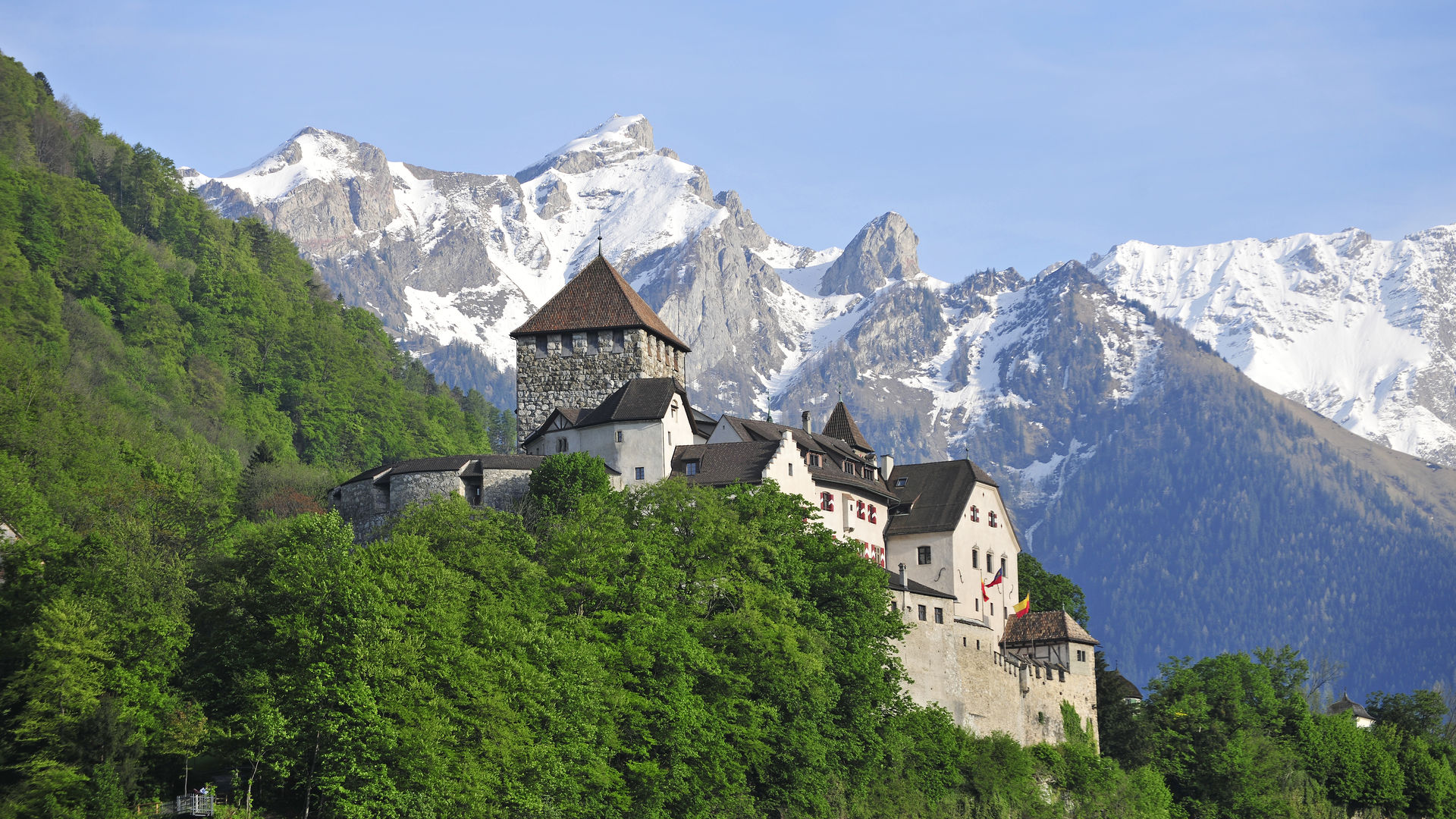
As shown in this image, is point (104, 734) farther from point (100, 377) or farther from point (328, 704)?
point (100, 377)

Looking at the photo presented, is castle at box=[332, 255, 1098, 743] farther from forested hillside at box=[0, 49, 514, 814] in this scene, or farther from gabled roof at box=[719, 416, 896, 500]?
forested hillside at box=[0, 49, 514, 814]

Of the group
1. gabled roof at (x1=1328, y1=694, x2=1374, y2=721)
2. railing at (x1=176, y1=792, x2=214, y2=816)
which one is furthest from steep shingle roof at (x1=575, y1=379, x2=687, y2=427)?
gabled roof at (x1=1328, y1=694, x2=1374, y2=721)

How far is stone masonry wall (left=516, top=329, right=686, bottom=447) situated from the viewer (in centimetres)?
8388

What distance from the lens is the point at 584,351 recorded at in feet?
279

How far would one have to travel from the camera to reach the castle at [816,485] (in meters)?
76.6

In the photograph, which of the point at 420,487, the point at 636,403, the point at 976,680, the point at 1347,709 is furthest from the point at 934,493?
the point at 1347,709

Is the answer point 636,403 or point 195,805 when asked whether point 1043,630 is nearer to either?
point 636,403

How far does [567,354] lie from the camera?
85.2 m

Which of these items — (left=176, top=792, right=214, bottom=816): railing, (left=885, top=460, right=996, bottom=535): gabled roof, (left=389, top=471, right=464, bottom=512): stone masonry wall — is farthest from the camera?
(left=885, top=460, right=996, bottom=535): gabled roof

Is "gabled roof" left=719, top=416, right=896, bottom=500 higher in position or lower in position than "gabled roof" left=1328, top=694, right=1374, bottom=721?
higher

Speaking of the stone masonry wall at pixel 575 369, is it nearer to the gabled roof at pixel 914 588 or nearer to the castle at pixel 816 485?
the castle at pixel 816 485

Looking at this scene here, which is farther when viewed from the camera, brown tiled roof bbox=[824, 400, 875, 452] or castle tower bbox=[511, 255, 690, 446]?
brown tiled roof bbox=[824, 400, 875, 452]

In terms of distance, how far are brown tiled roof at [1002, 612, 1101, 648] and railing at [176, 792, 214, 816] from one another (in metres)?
51.2

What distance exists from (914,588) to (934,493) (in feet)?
29.0
